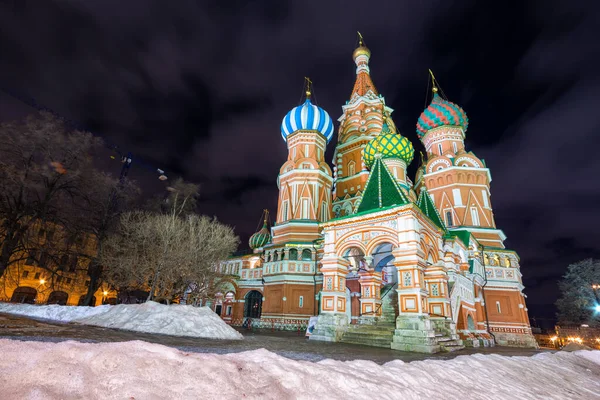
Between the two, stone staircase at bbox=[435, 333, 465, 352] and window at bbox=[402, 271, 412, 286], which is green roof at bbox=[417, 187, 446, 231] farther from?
stone staircase at bbox=[435, 333, 465, 352]

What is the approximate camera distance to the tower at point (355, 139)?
28.8 meters

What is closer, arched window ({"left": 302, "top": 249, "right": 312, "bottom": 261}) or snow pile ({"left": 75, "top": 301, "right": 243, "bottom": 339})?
snow pile ({"left": 75, "top": 301, "right": 243, "bottom": 339})

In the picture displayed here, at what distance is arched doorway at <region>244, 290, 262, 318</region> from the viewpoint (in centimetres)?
2416

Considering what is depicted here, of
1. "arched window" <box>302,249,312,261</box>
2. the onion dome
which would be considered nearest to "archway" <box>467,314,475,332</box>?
"arched window" <box>302,249,312,261</box>

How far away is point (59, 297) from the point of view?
99.6 feet

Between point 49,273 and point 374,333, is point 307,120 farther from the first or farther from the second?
point 49,273

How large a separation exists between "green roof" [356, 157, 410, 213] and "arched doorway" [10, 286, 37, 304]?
1285 inches

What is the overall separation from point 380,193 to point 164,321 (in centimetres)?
961

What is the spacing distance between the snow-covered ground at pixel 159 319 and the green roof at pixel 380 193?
7326 mm

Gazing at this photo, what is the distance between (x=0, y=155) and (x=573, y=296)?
1901 inches

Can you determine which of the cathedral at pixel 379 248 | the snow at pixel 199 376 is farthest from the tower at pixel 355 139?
the snow at pixel 199 376

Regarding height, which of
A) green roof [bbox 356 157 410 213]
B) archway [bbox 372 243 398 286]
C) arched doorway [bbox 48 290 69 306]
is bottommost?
arched doorway [bbox 48 290 69 306]

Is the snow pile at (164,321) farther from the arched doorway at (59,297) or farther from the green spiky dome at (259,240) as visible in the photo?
the arched doorway at (59,297)

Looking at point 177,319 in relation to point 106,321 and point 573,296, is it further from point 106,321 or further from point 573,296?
point 573,296
